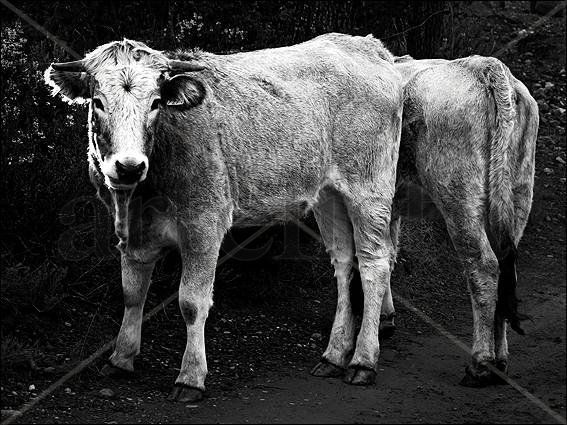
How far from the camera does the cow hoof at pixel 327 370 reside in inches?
272

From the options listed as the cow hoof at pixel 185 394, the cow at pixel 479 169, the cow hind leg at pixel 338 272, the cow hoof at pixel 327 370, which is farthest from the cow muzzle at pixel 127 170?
the cow at pixel 479 169

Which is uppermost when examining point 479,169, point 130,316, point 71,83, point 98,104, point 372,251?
point 71,83

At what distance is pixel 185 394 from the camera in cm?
611

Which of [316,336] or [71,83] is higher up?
[71,83]

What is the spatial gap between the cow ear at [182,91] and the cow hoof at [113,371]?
1767 millimetres

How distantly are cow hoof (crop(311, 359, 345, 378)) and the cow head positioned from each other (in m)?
2.07

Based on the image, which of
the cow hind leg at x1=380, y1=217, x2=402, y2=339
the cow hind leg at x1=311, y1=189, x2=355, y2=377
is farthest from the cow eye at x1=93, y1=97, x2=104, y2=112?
the cow hind leg at x1=380, y1=217, x2=402, y2=339

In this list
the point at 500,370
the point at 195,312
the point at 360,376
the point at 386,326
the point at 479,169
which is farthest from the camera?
the point at 386,326

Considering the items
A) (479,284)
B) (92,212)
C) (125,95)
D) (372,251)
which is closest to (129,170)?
(125,95)

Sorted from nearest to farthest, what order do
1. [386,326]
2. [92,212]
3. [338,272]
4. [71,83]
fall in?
[71,83] < [338,272] < [92,212] < [386,326]

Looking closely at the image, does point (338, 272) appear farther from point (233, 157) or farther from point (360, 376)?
point (233, 157)

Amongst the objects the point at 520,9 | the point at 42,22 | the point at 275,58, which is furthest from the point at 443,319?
the point at 520,9

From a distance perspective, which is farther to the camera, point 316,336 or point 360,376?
point 316,336

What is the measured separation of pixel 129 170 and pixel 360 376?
89.4 inches
